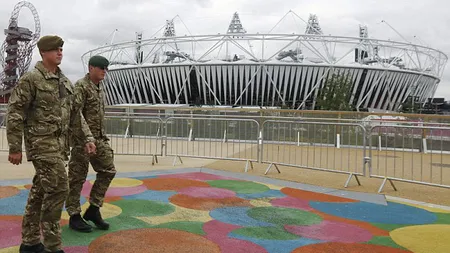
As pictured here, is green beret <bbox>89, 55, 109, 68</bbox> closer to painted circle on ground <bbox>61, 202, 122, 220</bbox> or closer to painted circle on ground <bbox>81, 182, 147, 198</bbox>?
painted circle on ground <bbox>61, 202, 122, 220</bbox>

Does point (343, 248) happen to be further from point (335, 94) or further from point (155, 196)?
point (335, 94)

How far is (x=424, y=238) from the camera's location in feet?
14.3

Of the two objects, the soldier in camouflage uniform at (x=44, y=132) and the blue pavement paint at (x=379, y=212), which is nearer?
the soldier in camouflage uniform at (x=44, y=132)

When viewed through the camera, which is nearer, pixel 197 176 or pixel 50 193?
pixel 50 193

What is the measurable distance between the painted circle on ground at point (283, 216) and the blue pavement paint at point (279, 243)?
68 centimetres

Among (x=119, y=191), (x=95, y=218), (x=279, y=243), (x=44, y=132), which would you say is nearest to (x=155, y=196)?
(x=119, y=191)

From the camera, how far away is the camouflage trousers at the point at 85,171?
411cm

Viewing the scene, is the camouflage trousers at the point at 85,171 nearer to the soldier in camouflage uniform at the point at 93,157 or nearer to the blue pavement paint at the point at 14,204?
the soldier in camouflage uniform at the point at 93,157

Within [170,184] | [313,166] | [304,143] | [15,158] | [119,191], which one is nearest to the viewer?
[15,158]

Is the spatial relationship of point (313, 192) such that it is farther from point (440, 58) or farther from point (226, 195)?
point (440, 58)

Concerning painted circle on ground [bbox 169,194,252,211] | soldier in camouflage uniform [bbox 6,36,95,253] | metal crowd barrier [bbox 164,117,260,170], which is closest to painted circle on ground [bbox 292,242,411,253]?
painted circle on ground [bbox 169,194,252,211]

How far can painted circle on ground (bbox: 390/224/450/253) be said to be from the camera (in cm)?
398

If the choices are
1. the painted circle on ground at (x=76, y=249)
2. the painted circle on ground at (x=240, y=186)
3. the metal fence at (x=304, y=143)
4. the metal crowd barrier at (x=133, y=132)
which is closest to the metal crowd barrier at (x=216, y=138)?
the metal fence at (x=304, y=143)

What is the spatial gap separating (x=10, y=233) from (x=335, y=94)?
173ft
